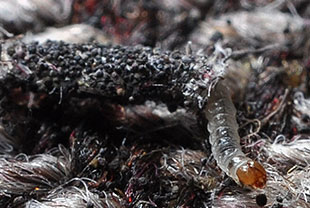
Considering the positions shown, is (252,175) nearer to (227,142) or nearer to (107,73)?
(227,142)

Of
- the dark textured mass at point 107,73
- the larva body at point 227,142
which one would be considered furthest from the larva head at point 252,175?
the dark textured mass at point 107,73

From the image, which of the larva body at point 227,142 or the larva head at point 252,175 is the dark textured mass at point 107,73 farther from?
the larva head at point 252,175

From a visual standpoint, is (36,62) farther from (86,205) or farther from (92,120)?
(86,205)

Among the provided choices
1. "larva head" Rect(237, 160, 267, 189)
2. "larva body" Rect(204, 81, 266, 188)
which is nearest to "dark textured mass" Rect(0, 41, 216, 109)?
"larva body" Rect(204, 81, 266, 188)

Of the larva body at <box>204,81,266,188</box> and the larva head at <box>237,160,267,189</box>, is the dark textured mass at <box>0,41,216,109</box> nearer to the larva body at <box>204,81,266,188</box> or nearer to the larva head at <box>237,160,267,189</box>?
the larva body at <box>204,81,266,188</box>

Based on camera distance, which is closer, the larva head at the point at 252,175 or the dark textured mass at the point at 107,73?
the larva head at the point at 252,175

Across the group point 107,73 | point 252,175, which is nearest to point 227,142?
point 252,175
